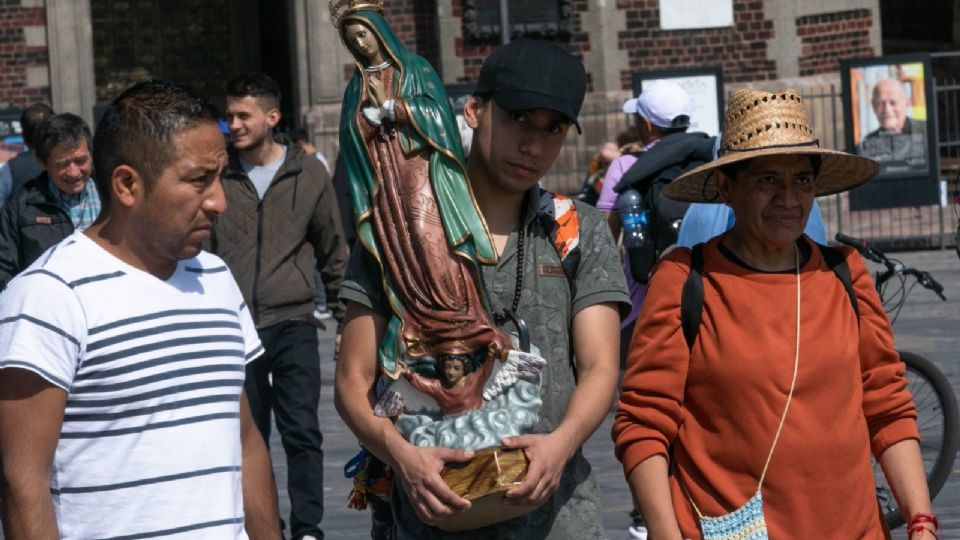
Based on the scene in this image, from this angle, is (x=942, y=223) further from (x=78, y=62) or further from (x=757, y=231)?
(x=757, y=231)

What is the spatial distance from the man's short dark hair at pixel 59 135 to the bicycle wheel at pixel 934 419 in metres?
3.62

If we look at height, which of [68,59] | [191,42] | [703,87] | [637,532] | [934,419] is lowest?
[637,532]

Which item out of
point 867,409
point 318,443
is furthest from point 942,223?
point 867,409

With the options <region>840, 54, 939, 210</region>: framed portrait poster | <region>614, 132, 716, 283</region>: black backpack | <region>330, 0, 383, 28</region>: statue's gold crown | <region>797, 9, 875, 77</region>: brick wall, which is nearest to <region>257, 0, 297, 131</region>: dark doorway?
<region>797, 9, 875, 77</region>: brick wall

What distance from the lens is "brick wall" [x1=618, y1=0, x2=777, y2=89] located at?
2328cm

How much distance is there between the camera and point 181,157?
12.1ft

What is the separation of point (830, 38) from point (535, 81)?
65.4 feet

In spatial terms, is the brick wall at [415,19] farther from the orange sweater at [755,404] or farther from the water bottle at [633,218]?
the orange sweater at [755,404]

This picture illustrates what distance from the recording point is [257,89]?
26.7 ft

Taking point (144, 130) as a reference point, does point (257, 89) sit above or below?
above

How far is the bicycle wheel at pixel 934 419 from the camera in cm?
793

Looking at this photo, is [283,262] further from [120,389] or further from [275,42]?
[275,42]

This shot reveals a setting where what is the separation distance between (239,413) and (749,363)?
108 cm

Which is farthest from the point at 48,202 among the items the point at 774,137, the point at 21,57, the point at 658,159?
the point at 21,57
